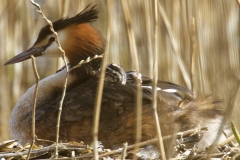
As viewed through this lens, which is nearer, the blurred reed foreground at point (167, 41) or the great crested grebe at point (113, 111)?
the blurred reed foreground at point (167, 41)

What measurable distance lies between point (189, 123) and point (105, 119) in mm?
541

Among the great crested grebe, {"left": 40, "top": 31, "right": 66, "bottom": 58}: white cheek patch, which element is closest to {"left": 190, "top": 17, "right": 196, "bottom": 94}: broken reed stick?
the great crested grebe

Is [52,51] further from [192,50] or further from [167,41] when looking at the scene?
[192,50]

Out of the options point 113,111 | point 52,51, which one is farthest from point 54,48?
point 113,111

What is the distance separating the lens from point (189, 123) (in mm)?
3400

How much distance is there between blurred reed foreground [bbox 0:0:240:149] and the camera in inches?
108

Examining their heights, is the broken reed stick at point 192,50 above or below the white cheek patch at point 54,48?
below

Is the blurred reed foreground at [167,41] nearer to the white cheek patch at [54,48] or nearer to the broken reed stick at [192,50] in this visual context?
the broken reed stick at [192,50]

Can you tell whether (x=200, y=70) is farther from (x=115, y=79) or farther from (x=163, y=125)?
(x=115, y=79)

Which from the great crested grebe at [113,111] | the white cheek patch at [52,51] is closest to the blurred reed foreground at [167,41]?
the great crested grebe at [113,111]

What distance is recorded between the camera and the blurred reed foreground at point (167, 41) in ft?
8.98

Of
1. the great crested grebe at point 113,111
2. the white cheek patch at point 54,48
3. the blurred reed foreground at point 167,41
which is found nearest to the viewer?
the blurred reed foreground at point 167,41

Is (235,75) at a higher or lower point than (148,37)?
lower

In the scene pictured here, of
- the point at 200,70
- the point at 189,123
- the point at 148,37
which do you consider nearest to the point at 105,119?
the point at 189,123
